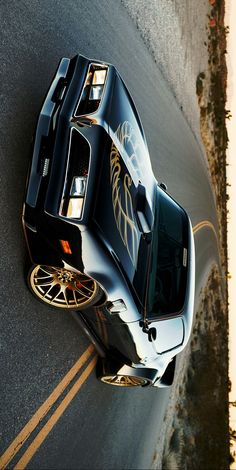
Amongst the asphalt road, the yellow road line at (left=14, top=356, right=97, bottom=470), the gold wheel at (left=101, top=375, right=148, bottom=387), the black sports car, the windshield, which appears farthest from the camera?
the gold wheel at (left=101, top=375, right=148, bottom=387)

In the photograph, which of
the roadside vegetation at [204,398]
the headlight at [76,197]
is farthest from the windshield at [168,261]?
the roadside vegetation at [204,398]

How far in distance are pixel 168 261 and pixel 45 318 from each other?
5.98ft

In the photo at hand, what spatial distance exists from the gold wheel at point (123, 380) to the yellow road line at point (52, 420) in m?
0.29

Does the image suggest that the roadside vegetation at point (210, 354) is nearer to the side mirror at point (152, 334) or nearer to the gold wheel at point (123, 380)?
the gold wheel at point (123, 380)

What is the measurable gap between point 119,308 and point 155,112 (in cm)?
644

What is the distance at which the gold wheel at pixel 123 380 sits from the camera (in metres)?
7.15

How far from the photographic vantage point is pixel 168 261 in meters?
6.65

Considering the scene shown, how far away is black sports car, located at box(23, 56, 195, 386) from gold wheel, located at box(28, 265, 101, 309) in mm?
12

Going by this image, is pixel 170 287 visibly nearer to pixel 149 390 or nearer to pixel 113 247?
pixel 113 247

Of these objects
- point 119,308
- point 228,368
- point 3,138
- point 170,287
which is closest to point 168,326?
point 170,287

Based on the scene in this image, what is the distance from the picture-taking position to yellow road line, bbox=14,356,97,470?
19.0 ft

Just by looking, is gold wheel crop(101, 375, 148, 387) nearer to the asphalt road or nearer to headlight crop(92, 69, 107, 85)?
the asphalt road

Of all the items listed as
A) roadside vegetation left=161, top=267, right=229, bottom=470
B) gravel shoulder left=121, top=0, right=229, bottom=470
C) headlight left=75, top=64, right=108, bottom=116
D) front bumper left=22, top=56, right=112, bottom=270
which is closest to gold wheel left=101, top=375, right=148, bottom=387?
front bumper left=22, top=56, right=112, bottom=270

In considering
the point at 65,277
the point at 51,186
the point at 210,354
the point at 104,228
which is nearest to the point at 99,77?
the point at 51,186
